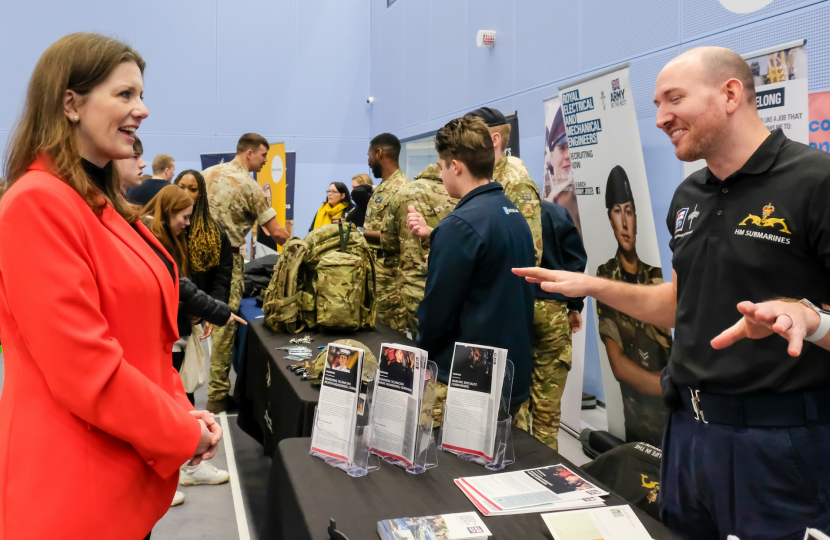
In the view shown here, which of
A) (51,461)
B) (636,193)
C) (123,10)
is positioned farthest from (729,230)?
(123,10)

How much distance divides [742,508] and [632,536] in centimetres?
29

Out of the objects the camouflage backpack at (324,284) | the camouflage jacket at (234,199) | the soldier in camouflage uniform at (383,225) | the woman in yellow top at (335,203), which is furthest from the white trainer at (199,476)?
the woman in yellow top at (335,203)

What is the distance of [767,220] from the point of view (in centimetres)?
129

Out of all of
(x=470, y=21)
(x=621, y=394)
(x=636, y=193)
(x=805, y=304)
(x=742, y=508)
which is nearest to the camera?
(x=805, y=304)

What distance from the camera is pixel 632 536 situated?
1.20 metres

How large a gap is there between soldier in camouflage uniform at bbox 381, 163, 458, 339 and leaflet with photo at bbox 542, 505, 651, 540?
2134 millimetres

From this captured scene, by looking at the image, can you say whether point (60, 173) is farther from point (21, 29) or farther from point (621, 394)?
point (21, 29)

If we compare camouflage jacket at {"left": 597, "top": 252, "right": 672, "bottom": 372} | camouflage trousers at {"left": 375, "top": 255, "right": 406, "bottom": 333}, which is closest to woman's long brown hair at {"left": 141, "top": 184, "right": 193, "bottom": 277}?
camouflage trousers at {"left": 375, "top": 255, "right": 406, "bottom": 333}

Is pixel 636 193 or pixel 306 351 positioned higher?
pixel 636 193

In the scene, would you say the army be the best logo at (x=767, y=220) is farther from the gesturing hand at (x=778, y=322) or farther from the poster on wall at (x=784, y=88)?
the poster on wall at (x=784, y=88)

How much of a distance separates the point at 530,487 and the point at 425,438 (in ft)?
0.90

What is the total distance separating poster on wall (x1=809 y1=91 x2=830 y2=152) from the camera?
2.32 m

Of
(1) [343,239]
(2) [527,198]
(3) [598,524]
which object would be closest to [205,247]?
(1) [343,239]

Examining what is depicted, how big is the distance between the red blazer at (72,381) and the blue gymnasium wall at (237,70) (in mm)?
8599
